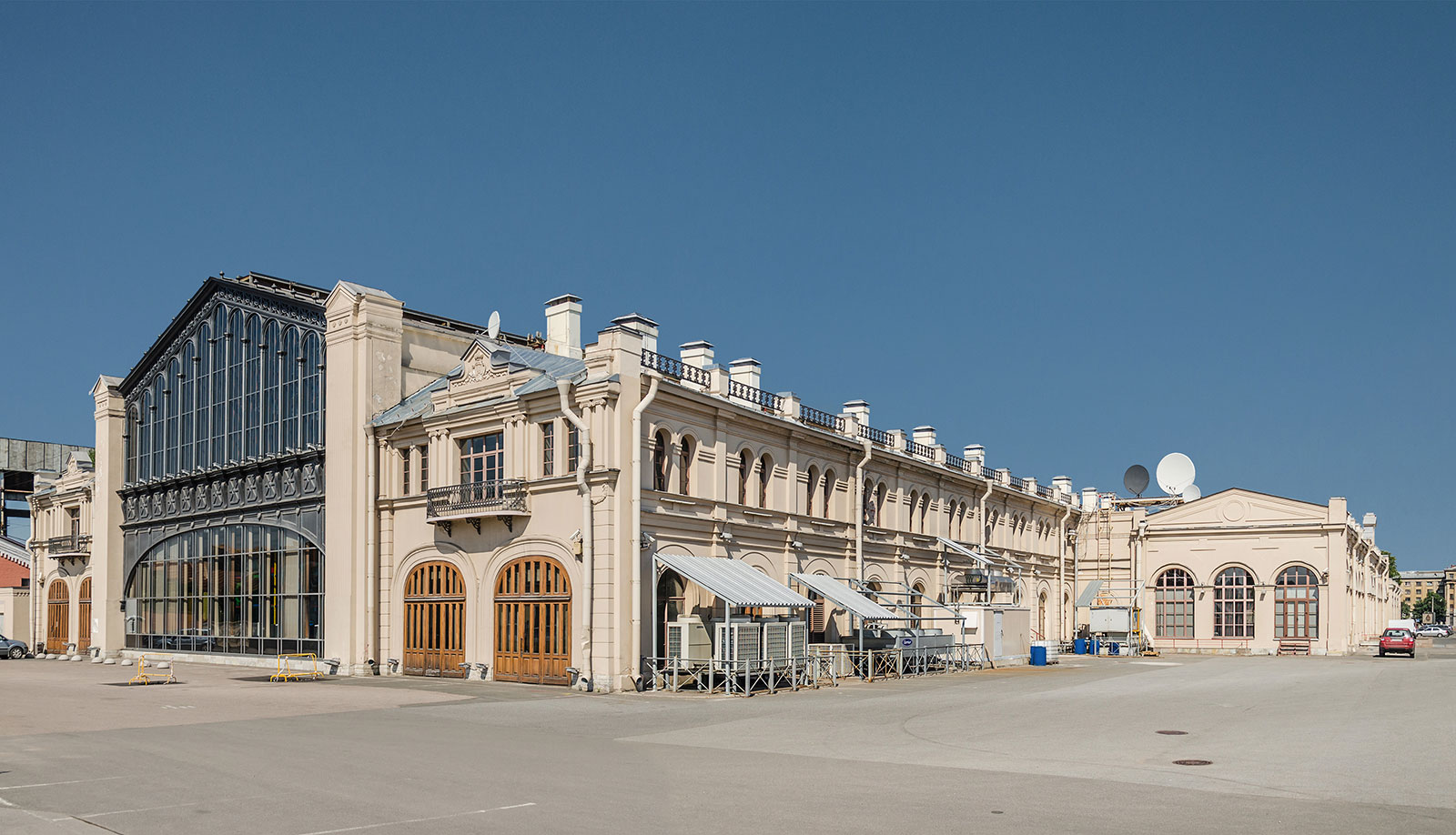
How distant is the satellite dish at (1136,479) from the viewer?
230 feet

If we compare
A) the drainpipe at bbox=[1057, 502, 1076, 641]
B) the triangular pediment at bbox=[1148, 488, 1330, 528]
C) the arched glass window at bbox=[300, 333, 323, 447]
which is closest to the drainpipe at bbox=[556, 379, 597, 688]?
the arched glass window at bbox=[300, 333, 323, 447]

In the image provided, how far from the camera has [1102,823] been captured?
460 inches

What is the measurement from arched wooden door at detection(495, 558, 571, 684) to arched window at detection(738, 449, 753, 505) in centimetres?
658

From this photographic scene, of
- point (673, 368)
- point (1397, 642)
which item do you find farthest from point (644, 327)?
point (1397, 642)

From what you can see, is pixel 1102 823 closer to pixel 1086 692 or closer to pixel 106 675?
pixel 1086 692

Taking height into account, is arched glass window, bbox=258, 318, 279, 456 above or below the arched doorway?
above

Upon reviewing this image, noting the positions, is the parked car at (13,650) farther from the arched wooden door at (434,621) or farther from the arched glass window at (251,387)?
the arched wooden door at (434,621)

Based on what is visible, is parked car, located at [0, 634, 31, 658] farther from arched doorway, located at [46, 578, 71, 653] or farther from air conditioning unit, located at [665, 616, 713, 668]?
air conditioning unit, located at [665, 616, 713, 668]

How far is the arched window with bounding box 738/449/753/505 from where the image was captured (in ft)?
118

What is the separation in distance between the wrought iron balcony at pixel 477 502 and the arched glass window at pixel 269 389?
9871 mm

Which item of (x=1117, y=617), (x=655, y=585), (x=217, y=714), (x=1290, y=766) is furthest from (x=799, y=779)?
(x=1117, y=617)

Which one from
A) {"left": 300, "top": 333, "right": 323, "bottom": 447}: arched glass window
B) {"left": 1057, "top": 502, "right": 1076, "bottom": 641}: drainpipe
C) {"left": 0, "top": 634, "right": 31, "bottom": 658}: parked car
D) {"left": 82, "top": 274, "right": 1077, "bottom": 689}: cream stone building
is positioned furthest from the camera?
{"left": 1057, "top": 502, "right": 1076, "bottom": 641}: drainpipe

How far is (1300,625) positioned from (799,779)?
5230 cm

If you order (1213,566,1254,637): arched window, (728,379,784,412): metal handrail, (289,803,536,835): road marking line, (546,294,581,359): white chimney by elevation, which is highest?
(546,294,581,359): white chimney
